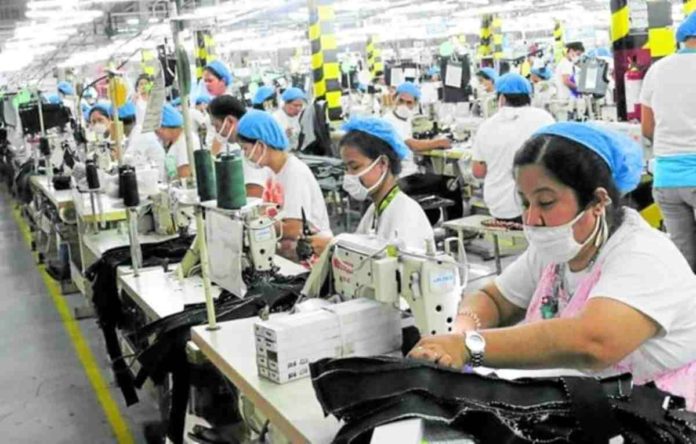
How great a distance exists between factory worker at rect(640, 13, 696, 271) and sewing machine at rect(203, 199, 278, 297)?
2.18 metres

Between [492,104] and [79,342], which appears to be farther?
[492,104]

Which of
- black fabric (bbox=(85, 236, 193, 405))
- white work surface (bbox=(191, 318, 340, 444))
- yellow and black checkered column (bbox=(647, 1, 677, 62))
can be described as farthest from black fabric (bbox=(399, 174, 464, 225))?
white work surface (bbox=(191, 318, 340, 444))

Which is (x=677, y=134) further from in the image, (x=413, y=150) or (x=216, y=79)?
(x=413, y=150)

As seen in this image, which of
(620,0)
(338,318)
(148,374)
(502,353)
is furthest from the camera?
(620,0)

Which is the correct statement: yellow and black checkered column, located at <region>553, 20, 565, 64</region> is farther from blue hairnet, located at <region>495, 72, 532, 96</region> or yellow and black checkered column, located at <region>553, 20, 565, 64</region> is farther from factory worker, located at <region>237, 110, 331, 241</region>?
factory worker, located at <region>237, 110, 331, 241</region>

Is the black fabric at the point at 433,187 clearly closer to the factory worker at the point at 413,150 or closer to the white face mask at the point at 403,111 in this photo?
the factory worker at the point at 413,150

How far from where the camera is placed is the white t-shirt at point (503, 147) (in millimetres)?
5602

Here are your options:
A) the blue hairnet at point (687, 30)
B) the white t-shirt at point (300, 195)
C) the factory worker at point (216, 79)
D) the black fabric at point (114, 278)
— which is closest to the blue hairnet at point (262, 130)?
the white t-shirt at point (300, 195)

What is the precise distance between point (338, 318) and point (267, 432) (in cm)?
70

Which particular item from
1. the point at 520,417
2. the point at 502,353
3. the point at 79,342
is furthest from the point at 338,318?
the point at 79,342

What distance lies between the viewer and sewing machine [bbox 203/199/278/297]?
9.84ft

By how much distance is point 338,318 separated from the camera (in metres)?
2.21

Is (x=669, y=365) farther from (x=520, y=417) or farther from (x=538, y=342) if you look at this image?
(x=520, y=417)

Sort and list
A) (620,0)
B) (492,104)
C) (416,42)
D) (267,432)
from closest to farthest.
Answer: (267,432) → (620,0) → (492,104) → (416,42)
